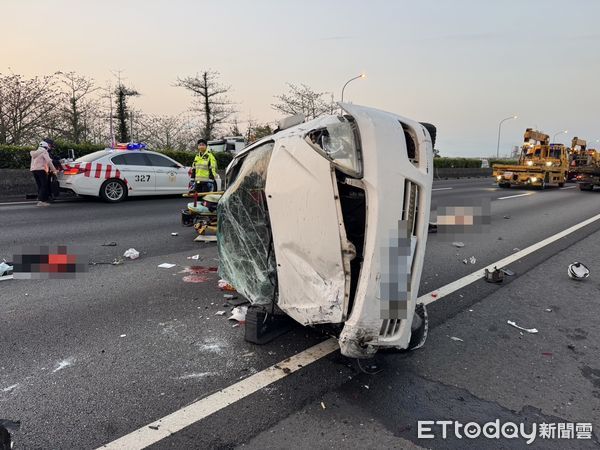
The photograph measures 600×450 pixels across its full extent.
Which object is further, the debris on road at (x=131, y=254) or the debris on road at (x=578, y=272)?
the debris on road at (x=131, y=254)

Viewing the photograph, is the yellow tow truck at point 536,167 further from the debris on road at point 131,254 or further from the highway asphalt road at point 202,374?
the debris on road at point 131,254

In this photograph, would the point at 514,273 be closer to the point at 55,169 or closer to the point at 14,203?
the point at 55,169

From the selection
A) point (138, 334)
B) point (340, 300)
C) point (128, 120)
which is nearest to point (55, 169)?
point (138, 334)

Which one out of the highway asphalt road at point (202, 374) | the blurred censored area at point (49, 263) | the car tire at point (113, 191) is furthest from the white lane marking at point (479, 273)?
the car tire at point (113, 191)

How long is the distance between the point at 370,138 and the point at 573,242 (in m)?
7.03

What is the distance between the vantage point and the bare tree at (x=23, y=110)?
752 inches

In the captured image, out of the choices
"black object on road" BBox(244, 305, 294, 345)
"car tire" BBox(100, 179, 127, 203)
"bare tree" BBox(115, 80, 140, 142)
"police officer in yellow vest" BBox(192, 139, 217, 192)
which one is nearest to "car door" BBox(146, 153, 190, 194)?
"car tire" BBox(100, 179, 127, 203)

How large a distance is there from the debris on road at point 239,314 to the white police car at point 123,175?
30.4ft

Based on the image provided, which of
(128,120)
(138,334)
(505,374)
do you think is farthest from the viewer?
(128,120)

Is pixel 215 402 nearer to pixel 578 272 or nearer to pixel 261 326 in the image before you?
pixel 261 326

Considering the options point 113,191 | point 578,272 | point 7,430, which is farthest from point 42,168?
point 578,272

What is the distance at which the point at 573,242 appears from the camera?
7586 millimetres

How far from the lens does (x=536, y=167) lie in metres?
20.3

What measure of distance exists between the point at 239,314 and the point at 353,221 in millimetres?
1705
